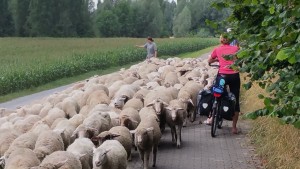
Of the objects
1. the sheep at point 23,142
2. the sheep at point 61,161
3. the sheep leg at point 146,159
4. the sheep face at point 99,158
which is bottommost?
the sheep leg at point 146,159

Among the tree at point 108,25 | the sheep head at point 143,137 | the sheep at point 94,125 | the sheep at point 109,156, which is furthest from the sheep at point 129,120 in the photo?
the tree at point 108,25

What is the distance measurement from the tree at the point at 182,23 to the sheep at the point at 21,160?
100910 mm

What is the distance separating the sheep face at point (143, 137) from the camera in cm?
848

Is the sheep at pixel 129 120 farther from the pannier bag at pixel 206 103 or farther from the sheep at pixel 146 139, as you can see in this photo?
the pannier bag at pixel 206 103

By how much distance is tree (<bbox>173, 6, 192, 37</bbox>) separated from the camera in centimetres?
10719

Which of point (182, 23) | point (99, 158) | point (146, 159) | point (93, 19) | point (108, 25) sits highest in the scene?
point (99, 158)

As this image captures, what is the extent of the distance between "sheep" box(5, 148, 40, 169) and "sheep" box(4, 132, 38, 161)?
54 cm

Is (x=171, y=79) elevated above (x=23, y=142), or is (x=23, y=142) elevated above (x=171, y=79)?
(x=23, y=142)

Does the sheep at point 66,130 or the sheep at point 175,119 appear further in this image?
the sheep at point 175,119

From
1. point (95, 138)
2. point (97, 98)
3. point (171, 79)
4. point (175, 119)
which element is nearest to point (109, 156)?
point (95, 138)

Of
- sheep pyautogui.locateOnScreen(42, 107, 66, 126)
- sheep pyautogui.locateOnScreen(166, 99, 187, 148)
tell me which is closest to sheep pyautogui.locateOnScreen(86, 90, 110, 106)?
sheep pyautogui.locateOnScreen(42, 107, 66, 126)

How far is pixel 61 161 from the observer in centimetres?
676

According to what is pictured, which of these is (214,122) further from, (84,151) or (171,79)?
(171,79)

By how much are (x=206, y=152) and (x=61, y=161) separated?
12.8 ft
